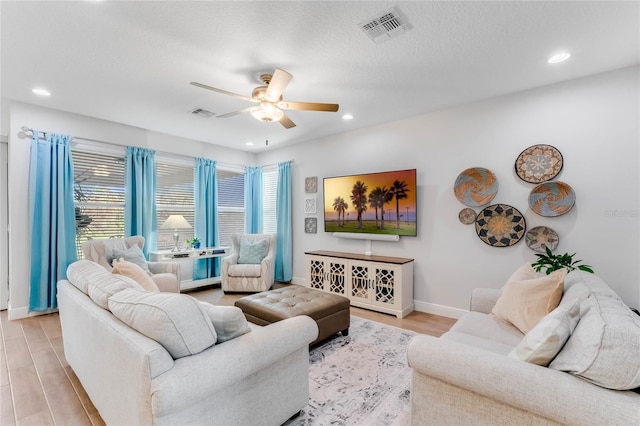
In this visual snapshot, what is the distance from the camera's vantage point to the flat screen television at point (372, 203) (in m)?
3.83

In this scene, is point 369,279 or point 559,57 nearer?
point 559,57

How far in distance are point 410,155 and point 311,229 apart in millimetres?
2139

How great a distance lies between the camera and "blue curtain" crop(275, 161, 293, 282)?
532cm

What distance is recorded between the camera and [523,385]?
107 cm

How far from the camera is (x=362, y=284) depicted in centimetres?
391

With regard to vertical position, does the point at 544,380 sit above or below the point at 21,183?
below

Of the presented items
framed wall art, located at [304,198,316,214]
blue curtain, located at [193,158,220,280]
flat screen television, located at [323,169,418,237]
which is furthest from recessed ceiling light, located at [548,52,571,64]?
blue curtain, located at [193,158,220,280]

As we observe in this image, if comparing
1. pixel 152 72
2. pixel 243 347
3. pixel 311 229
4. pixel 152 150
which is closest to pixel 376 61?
pixel 152 72

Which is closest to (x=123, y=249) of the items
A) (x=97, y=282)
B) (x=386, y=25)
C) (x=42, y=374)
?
(x=42, y=374)

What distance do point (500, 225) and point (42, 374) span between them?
14.8 feet

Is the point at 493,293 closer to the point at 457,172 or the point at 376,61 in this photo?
the point at 457,172

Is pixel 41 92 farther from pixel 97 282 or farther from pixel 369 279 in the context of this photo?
pixel 369 279

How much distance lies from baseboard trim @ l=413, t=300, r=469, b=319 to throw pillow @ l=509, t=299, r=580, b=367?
2.32 metres

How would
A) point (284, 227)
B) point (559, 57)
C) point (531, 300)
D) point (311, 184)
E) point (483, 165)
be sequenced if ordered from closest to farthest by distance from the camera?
point (531, 300) → point (559, 57) → point (483, 165) → point (311, 184) → point (284, 227)
